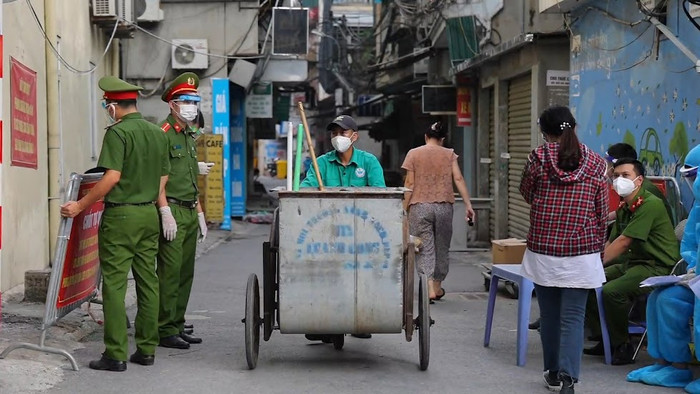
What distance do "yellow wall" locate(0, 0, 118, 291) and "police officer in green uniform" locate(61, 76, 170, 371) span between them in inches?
114

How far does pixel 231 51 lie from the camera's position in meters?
22.2

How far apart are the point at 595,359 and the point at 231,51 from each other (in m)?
15.9

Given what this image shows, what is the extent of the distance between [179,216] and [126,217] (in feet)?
3.01

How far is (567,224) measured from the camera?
613 cm

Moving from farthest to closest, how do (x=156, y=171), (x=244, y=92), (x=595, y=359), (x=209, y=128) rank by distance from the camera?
(x=244, y=92) < (x=209, y=128) < (x=595, y=359) < (x=156, y=171)

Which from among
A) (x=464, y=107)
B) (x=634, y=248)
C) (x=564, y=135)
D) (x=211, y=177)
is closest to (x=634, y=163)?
(x=634, y=248)

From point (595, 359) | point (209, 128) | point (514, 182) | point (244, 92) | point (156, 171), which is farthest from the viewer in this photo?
point (244, 92)

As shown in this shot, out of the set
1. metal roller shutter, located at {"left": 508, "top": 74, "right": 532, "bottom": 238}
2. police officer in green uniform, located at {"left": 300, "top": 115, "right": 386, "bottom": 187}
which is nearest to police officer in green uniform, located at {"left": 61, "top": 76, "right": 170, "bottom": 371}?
police officer in green uniform, located at {"left": 300, "top": 115, "right": 386, "bottom": 187}

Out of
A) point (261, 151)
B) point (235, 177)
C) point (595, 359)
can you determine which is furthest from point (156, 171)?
point (261, 151)

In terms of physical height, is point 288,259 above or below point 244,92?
below

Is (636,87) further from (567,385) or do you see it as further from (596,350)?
(567,385)

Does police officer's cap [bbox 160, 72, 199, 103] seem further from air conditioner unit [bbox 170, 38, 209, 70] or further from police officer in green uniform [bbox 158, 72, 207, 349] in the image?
air conditioner unit [bbox 170, 38, 209, 70]

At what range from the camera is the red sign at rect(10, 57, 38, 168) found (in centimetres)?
967

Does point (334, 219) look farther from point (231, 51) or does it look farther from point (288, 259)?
point (231, 51)
